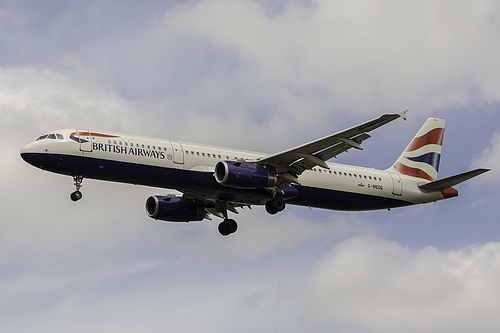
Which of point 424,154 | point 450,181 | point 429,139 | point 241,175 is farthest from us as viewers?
point 429,139

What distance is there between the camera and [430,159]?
2185 inches

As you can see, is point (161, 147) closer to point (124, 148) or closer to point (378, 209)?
point (124, 148)

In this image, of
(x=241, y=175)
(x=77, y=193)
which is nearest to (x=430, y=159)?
(x=241, y=175)

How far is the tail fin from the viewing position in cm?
5422

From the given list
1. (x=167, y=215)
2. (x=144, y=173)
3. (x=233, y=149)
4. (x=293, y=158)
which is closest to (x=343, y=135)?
(x=293, y=158)

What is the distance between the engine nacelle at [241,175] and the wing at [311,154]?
2.56 ft

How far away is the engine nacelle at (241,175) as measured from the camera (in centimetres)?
4466

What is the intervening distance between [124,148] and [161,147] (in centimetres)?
199

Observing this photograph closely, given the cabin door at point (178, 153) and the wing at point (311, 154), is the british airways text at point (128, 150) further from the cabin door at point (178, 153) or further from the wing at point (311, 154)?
the wing at point (311, 154)

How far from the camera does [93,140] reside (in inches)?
1730

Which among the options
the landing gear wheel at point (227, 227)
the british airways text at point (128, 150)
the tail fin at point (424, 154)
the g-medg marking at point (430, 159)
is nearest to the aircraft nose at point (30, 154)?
the british airways text at point (128, 150)

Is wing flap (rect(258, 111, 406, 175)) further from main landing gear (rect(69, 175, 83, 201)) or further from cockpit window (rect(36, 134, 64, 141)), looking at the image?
cockpit window (rect(36, 134, 64, 141))

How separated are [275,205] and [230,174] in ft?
13.0

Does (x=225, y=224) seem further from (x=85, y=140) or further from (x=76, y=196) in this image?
(x=85, y=140)
